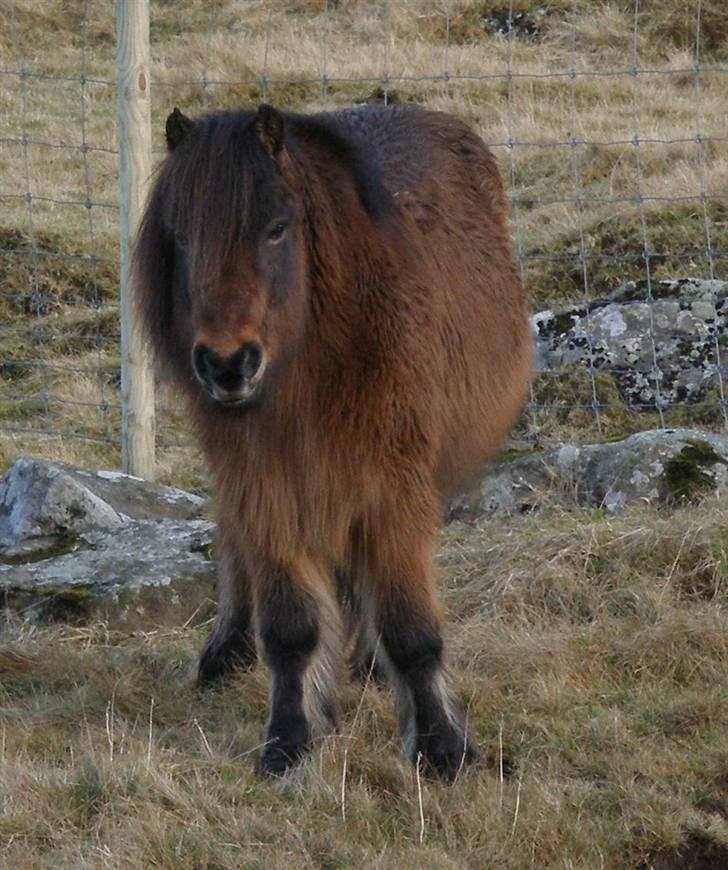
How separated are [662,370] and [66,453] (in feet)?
10.3

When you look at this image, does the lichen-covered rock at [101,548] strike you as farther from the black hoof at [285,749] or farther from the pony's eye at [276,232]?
the pony's eye at [276,232]

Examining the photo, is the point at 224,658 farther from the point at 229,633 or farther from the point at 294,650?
the point at 294,650

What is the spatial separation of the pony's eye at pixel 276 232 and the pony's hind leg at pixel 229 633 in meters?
1.36

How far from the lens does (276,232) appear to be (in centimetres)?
387

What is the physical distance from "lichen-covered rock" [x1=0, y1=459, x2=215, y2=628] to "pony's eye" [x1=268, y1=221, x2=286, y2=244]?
2.03 metres

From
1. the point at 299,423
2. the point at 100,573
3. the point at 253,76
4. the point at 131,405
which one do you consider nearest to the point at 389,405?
the point at 299,423

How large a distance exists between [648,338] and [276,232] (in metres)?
4.10

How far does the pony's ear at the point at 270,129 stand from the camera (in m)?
3.84

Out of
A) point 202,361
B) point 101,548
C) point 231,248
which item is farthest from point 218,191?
point 101,548

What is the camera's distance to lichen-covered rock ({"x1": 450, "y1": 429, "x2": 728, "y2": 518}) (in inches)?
238

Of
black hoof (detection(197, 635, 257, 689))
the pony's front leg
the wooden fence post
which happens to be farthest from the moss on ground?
the wooden fence post

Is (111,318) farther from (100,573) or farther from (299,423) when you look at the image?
(299,423)

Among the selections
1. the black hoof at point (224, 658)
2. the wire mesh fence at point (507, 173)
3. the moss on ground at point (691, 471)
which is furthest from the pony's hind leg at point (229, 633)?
the moss on ground at point (691, 471)

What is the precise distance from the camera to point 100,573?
5605 mm
